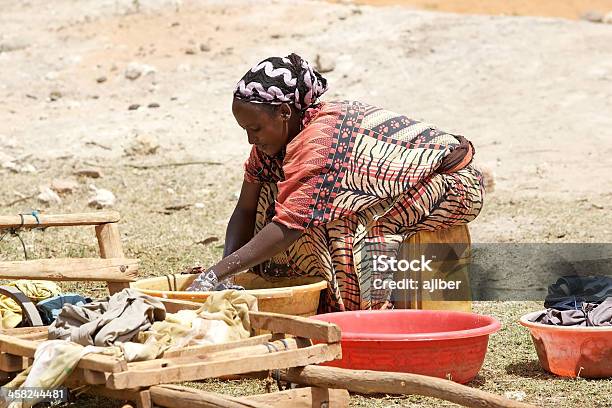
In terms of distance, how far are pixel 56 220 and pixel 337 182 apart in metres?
1.26

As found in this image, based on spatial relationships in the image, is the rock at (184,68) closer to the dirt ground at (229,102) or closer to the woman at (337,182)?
the dirt ground at (229,102)

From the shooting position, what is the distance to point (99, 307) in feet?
11.9

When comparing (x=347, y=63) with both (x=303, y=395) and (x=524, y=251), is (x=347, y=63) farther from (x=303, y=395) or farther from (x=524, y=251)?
(x=303, y=395)

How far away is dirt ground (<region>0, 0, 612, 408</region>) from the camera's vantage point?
7680 millimetres

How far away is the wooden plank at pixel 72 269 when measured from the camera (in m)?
4.44

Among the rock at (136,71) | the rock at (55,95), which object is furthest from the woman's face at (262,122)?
the rock at (136,71)

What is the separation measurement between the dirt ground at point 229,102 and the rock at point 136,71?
0.11 meters

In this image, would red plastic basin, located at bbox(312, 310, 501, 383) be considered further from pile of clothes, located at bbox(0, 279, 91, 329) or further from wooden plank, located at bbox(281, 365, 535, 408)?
pile of clothes, located at bbox(0, 279, 91, 329)

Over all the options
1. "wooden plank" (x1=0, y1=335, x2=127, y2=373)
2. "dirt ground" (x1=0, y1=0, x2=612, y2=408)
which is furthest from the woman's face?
"wooden plank" (x1=0, y1=335, x2=127, y2=373)

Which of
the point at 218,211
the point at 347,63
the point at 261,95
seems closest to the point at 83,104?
the point at 347,63

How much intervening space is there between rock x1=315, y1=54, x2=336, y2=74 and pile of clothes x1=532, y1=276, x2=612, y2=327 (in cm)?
891

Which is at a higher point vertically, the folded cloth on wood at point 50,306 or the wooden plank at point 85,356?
the wooden plank at point 85,356

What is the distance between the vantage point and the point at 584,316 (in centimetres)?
414

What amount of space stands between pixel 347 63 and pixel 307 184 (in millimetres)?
8978
